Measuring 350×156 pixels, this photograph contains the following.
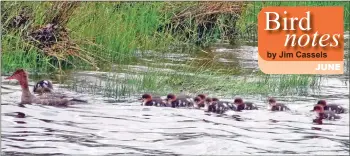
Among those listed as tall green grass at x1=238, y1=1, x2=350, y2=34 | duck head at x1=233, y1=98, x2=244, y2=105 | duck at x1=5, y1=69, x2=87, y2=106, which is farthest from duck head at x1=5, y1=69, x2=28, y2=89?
tall green grass at x1=238, y1=1, x2=350, y2=34

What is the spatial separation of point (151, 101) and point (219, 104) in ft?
1.46

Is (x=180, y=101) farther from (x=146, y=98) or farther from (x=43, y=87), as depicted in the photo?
(x=43, y=87)

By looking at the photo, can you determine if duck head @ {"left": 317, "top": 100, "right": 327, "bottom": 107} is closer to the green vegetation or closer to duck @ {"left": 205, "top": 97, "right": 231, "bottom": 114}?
the green vegetation

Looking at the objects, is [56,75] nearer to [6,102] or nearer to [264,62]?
[6,102]

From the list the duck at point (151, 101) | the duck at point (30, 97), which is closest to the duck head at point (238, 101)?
the duck at point (151, 101)

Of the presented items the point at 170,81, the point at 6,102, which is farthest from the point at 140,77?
the point at 6,102

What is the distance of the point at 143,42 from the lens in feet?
36.2

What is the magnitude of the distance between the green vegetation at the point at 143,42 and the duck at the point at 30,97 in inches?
2.5

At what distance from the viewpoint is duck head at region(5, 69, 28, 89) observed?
35.6 ft

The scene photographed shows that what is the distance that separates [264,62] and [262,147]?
583mm

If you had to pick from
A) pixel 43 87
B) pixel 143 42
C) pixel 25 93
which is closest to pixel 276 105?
pixel 143 42

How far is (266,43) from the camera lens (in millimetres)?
10898

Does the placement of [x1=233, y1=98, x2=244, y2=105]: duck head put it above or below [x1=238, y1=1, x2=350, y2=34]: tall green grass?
below

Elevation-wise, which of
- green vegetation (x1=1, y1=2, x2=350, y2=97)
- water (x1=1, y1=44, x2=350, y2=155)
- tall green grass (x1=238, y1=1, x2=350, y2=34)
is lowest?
water (x1=1, y1=44, x2=350, y2=155)
